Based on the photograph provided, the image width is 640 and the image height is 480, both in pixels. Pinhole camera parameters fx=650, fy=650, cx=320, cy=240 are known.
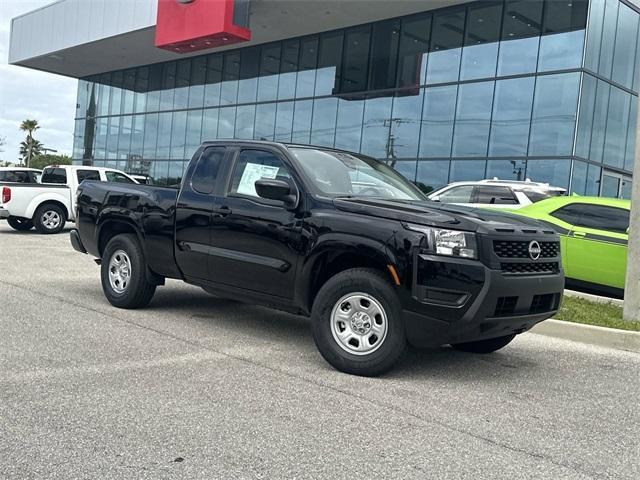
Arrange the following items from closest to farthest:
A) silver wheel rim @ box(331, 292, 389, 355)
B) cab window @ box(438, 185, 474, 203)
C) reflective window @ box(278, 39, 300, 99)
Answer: silver wheel rim @ box(331, 292, 389, 355), cab window @ box(438, 185, 474, 203), reflective window @ box(278, 39, 300, 99)

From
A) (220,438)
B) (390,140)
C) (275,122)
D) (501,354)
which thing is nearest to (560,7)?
(390,140)

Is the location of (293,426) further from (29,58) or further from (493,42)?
(29,58)

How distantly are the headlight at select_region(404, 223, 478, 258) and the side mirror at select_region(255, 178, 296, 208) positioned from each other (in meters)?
1.33

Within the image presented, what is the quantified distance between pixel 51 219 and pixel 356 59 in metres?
13.4

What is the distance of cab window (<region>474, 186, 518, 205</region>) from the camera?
13.1 m

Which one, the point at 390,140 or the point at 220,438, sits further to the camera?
the point at 390,140

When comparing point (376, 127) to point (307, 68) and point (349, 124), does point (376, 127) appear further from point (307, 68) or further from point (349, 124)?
point (307, 68)

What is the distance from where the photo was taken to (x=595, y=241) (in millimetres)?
9141

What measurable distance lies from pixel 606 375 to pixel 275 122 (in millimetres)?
23361

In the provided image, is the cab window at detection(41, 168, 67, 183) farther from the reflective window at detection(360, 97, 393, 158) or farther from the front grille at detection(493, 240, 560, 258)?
the front grille at detection(493, 240, 560, 258)

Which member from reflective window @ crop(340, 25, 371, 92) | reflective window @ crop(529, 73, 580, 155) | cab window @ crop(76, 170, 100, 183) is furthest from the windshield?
reflective window @ crop(340, 25, 371, 92)

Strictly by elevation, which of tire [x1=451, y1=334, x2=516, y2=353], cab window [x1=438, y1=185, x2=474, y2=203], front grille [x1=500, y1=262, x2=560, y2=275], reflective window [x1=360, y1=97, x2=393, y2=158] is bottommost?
tire [x1=451, y1=334, x2=516, y2=353]

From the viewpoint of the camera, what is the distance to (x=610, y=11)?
1961 cm

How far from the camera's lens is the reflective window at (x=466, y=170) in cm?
2030
